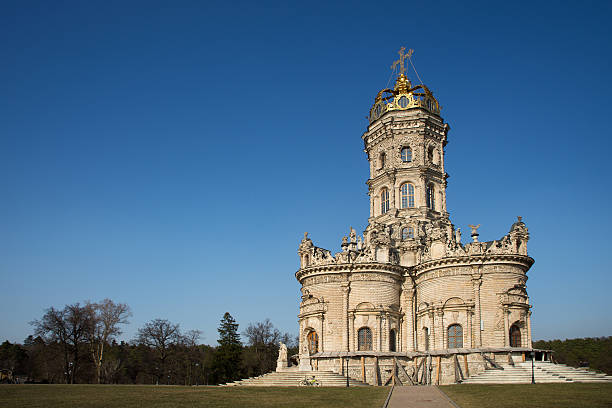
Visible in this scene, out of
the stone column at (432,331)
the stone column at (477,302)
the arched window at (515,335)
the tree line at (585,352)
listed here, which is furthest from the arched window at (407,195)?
the tree line at (585,352)

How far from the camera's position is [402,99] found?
2304 inches

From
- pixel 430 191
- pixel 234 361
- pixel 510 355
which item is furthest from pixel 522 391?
pixel 234 361

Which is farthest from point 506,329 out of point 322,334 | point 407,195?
point 407,195

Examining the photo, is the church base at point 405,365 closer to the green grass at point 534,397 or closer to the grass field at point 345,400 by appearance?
→ the green grass at point 534,397

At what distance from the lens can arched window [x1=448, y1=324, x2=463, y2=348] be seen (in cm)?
4594

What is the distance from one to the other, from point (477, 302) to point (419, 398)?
67.6 feet

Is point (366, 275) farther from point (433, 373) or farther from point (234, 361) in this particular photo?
point (234, 361)

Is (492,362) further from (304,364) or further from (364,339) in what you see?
(304,364)

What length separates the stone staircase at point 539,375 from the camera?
36500 millimetres

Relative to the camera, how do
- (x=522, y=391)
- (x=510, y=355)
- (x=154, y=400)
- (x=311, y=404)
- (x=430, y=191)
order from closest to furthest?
1. (x=311, y=404)
2. (x=154, y=400)
3. (x=522, y=391)
4. (x=510, y=355)
5. (x=430, y=191)

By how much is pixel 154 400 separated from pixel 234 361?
155 ft

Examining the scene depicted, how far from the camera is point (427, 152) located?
187ft

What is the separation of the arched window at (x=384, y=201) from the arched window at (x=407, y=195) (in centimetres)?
179

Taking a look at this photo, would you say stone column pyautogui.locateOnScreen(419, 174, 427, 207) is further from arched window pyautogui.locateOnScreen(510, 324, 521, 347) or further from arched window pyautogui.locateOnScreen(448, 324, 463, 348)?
arched window pyautogui.locateOnScreen(510, 324, 521, 347)
